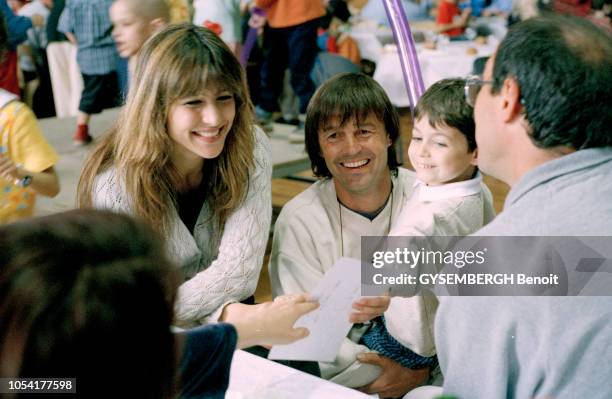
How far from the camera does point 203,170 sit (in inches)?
67.5

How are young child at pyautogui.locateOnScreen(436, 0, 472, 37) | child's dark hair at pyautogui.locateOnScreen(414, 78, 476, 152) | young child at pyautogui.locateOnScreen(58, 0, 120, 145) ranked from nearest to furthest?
child's dark hair at pyautogui.locateOnScreen(414, 78, 476, 152)
young child at pyautogui.locateOnScreen(58, 0, 120, 145)
young child at pyautogui.locateOnScreen(436, 0, 472, 37)

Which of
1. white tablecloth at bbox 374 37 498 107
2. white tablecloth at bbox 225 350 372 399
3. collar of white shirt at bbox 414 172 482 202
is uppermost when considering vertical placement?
collar of white shirt at bbox 414 172 482 202

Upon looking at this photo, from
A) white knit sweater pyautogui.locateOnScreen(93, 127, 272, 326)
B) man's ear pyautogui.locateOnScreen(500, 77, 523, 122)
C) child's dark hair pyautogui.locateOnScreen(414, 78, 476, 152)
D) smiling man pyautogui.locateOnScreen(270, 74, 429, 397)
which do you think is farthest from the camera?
smiling man pyautogui.locateOnScreen(270, 74, 429, 397)

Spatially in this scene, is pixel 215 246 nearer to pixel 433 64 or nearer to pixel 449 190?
pixel 449 190

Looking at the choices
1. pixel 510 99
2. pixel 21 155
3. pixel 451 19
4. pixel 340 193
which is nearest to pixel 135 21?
pixel 21 155

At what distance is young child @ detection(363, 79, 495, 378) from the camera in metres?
1.41

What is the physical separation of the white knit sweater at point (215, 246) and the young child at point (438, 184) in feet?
1.16

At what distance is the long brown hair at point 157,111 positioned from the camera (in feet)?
4.85

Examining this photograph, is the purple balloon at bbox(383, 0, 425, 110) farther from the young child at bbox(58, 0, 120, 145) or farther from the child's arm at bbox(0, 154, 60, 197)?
the young child at bbox(58, 0, 120, 145)

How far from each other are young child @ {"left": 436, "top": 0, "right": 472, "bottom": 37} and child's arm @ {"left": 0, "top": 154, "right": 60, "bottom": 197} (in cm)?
425

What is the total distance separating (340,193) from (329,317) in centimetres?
58

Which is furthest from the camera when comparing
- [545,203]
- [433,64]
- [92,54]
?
[433,64]

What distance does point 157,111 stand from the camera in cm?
150

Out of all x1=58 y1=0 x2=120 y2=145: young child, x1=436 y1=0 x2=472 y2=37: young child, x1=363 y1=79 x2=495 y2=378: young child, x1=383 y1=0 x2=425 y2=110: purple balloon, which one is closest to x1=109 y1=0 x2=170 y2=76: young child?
x1=58 y1=0 x2=120 y2=145: young child
